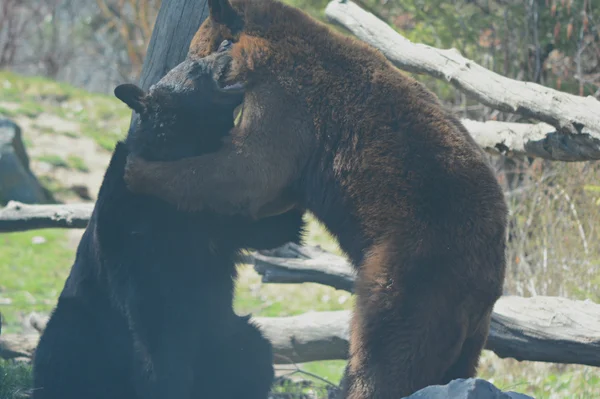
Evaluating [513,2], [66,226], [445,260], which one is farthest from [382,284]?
[513,2]

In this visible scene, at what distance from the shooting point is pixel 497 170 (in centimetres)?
940

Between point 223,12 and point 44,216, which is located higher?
point 223,12

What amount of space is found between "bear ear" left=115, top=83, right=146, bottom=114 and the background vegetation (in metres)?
1.27

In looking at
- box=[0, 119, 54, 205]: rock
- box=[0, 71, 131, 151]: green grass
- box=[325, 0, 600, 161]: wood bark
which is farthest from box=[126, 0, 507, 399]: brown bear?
box=[0, 71, 131, 151]: green grass

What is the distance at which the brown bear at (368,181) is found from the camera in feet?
11.9

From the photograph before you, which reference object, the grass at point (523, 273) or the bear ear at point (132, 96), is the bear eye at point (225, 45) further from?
the grass at point (523, 273)

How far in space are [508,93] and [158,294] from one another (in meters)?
2.69

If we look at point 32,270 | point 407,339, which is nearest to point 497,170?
point 407,339

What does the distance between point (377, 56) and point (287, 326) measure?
2645 millimetres

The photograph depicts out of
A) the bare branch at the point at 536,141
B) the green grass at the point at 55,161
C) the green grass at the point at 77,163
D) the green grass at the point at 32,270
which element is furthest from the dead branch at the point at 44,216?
the green grass at the point at 55,161

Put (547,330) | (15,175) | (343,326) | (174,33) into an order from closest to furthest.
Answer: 1. (547,330)
2. (174,33)
3. (343,326)
4. (15,175)

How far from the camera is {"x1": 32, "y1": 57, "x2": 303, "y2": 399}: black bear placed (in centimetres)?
427

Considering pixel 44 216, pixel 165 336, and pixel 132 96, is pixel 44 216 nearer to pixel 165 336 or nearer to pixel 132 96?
pixel 132 96

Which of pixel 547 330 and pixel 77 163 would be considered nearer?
pixel 547 330
